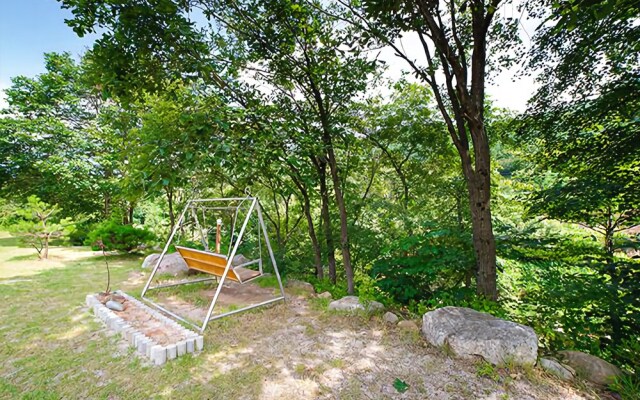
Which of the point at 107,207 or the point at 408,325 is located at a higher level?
the point at 107,207

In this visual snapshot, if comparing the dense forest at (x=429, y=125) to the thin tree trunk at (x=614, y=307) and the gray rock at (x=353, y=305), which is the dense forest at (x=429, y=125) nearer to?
the thin tree trunk at (x=614, y=307)

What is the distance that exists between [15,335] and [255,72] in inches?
169

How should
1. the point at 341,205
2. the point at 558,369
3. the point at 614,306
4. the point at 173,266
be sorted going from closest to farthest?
the point at 558,369 < the point at 614,306 < the point at 341,205 < the point at 173,266

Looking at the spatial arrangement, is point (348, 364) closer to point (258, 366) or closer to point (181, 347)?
point (258, 366)

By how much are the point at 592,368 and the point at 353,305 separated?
2102 mm

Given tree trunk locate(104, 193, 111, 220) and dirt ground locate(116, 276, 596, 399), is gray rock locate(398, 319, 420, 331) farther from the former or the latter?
tree trunk locate(104, 193, 111, 220)

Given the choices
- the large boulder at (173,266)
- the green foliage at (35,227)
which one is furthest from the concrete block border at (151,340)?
the green foliage at (35,227)

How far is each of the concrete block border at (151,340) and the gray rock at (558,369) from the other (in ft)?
9.56

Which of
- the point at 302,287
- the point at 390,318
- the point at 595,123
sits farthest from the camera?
the point at 302,287

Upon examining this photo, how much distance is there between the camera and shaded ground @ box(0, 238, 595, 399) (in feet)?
6.15

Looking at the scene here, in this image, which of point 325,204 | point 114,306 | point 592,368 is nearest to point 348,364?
point 592,368

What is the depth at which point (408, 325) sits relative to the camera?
2.82 m

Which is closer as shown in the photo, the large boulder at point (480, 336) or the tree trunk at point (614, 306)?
the large boulder at point (480, 336)

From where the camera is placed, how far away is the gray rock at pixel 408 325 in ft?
9.07
